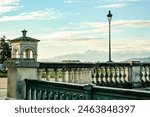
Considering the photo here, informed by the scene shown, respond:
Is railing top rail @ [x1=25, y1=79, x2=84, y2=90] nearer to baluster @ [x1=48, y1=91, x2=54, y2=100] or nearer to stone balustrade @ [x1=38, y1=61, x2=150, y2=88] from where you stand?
baluster @ [x1=48, y1=91, x2=54, y2=100]

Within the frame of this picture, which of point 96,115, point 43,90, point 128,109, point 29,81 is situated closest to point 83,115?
point 96,115

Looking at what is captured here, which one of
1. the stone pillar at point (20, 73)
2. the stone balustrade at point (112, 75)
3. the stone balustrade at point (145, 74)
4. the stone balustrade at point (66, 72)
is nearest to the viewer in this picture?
the stone pillar at point (20, 73)

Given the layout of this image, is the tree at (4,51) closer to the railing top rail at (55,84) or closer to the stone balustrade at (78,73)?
the stone balustrade at (78,73)

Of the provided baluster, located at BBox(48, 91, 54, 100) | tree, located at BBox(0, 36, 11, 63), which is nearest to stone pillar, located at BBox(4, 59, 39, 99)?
baluster, located at BBox(48, 91, 54, 100)

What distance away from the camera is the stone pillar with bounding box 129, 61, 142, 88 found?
15.7 metres

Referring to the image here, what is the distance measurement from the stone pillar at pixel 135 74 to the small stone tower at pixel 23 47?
5.64 meters

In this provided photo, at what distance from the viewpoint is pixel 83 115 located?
284 inches

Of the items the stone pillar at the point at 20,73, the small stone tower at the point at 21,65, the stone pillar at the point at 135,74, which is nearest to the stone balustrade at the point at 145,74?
the stone pillar at the point at 135,74

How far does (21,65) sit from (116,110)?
3770 millimetres

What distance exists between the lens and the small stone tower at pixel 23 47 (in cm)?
1079

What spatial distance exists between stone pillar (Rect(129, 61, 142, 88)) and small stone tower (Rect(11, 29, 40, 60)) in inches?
222

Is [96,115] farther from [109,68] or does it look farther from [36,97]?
[109,68]

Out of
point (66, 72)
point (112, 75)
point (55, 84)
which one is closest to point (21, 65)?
point (55, 84)

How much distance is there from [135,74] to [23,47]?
6378 millimetres
